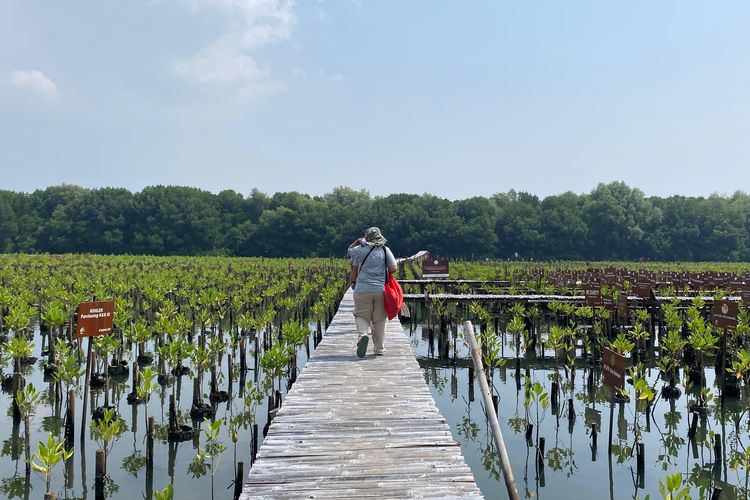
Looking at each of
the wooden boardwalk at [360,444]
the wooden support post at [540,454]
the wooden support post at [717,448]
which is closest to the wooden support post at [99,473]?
the wooden boardwalk at [360,444]

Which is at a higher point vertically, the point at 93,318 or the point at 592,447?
the point at 93,318

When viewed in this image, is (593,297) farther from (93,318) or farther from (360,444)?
(93,318)

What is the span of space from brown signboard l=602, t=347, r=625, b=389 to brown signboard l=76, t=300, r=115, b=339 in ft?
21.4

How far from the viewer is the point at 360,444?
486 centimetres

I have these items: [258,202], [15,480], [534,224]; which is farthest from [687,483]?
[258,202]

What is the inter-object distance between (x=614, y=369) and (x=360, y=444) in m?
3.32

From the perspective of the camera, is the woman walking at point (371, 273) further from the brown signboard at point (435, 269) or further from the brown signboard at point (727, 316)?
the brown signboard at point (435, 269)

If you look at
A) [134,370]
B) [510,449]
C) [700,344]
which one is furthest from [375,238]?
[700,344]

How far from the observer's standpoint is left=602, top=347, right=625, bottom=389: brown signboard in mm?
6316

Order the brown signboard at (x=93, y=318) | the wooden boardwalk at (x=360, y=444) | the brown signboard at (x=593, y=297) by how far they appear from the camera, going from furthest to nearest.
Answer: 1. the brown signboard at (x=593, y=297)
2. the brown signboard at (x=93, y=318)
3. the wooden boardwalk at (x=360, y=444)

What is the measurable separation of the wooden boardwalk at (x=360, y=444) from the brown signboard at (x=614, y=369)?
7.04ft

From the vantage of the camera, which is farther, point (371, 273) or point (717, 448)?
point (371, 273)

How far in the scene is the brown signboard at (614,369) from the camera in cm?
632

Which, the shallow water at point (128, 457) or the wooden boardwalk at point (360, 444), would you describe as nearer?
the wooden boardwalk at point (360, 444)
